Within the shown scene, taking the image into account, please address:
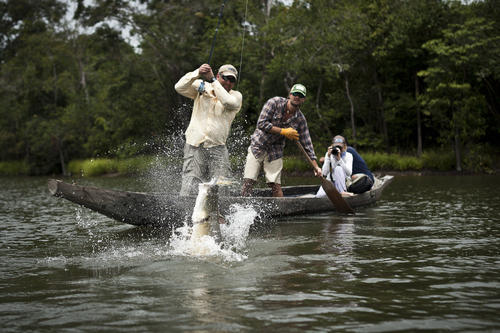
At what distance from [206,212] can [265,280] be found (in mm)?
1139

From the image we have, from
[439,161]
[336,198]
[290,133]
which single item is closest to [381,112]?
[439,161]

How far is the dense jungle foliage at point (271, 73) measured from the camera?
24.7 meters

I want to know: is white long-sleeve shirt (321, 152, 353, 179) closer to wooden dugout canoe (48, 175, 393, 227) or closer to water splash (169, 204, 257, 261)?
wooden dugout canoe (48, 175, 393, 227)

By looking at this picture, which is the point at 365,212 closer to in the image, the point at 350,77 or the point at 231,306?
the point at 231,306

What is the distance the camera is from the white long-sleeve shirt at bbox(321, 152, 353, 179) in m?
10.1

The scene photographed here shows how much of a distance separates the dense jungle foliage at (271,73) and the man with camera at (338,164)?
26.5ft

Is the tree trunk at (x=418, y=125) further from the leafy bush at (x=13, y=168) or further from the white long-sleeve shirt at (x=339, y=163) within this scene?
the leafy bush at (x=13, y=168)

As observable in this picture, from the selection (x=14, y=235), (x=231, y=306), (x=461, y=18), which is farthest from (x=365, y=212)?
(x=461, y=18)

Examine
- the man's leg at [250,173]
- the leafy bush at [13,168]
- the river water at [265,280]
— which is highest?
the leafy bush at [13,168]

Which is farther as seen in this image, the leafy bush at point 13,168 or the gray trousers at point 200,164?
the leafy bush at point 13,168

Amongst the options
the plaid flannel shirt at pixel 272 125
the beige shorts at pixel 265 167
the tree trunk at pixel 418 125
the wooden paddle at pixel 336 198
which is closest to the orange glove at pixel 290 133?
the plaid flannel shirt at pixel 272 125

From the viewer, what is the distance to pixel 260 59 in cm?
2994

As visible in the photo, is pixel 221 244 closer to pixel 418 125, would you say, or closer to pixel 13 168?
pixel 418 125

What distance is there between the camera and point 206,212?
220 inches
